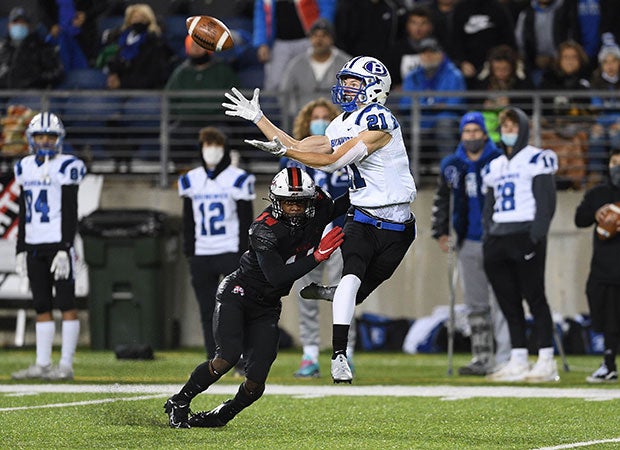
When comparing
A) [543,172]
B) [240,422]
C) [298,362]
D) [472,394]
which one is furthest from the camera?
[298,362]

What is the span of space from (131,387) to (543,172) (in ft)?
11.6

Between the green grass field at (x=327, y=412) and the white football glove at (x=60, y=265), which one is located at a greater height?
the white football glove at (x=60, y=265)

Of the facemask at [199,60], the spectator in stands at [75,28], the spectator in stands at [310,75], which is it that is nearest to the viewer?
the spectator in stands at [310,75]

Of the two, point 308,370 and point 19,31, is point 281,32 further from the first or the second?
point 308,370

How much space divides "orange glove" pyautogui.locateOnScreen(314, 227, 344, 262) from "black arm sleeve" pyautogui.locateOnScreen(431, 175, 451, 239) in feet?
15.3

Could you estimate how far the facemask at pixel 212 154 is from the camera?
40.1 ft

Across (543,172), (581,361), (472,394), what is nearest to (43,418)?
(472,394)

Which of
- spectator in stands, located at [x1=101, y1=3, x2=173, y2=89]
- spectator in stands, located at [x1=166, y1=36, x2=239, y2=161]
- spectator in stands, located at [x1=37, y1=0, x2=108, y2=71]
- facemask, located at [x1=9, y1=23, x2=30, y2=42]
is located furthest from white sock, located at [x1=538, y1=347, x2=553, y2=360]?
facemask, located at [x1=9, y1=23, x2=30, y2=42]

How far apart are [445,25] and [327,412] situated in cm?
739

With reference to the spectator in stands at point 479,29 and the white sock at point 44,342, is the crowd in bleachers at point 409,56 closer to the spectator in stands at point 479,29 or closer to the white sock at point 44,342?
the spectator in stands at point 479,29

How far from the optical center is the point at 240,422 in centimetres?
880

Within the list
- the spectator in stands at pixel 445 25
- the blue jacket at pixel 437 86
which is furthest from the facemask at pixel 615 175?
the spectator in stands at pixel 445 25

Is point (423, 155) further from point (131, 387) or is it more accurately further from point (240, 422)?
point (240, 422)

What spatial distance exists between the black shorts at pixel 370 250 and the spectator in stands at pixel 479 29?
7.16m
